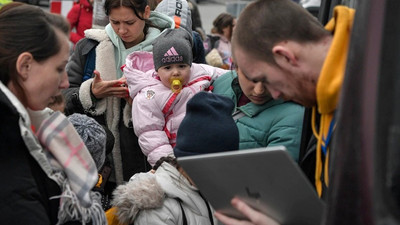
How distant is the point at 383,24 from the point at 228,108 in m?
1.62

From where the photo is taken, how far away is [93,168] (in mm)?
2277

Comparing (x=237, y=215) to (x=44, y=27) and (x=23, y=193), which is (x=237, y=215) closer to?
(x=23, y=193)

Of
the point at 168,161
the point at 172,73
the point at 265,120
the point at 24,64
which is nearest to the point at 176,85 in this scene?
the point at 172,73

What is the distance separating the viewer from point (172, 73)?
11.2 feet

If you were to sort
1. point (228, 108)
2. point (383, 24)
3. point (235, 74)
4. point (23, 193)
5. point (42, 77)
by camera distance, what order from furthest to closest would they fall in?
point (235, 74)
point (228, 108)
point (42, 77)
point (23, 193)
point (383, 24)

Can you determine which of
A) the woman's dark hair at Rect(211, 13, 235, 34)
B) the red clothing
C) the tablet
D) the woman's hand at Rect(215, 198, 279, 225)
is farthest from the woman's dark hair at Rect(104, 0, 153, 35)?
the woman's dark hair at Rect(211, 13, 235, 34)

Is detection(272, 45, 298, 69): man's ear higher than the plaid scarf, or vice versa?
detection(272, 45, 298, 69): man's ear

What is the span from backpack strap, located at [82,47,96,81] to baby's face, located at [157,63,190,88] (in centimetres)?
50

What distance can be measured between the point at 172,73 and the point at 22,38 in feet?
4.64

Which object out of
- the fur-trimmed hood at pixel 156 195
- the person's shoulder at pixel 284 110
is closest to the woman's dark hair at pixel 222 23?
the person's shoulder at pixel 284 110

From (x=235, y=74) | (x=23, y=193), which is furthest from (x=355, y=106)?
(x=235, y=74)

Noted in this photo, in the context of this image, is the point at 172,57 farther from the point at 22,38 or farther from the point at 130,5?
the point at 22,38

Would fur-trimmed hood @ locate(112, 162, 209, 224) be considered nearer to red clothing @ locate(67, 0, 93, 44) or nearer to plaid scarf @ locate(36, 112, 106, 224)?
plaid scarf @ locate(36, 112, 106, 224)

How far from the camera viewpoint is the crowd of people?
75.0 inches
